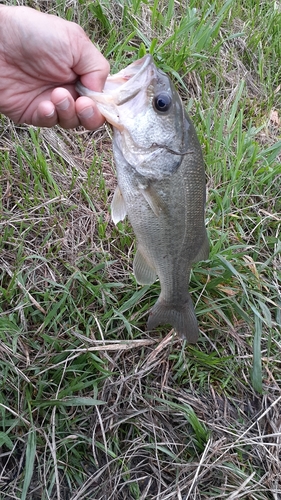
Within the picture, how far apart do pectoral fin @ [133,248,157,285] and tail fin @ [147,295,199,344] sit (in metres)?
0.13

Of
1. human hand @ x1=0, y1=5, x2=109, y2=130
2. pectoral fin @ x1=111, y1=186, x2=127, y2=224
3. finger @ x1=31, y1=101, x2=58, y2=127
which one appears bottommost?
pectoral fin @ x1=111, y1=186, x2=127, y2=224

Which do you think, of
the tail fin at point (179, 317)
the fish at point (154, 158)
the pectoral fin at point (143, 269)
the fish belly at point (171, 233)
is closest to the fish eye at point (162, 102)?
the fish at point (154, 158)

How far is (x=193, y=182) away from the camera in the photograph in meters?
1.89

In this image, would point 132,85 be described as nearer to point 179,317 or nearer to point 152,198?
point 152,198

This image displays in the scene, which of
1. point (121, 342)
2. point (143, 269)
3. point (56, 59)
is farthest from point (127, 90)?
point (121, 342)

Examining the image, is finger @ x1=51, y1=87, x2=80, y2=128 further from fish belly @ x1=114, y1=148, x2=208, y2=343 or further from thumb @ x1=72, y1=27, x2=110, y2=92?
fish belly @ x1=114, y1=148, x2=208, y2=343

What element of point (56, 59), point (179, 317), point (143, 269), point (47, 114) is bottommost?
point (179, 317)

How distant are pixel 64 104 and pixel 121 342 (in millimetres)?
1179

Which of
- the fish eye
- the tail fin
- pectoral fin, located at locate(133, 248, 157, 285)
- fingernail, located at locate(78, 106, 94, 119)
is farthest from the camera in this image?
the tail fin

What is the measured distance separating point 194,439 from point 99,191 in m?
1.51

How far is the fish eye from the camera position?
1.80 meters

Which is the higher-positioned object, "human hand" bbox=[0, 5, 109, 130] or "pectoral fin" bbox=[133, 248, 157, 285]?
"human hand" bbox=[0, 5, 109, 130]

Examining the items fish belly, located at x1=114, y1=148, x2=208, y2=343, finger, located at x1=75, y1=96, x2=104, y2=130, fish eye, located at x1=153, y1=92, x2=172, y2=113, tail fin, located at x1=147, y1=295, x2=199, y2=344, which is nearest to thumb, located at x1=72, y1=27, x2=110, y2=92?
finger, located at x1=75, y1=96, x2=104, y2=130

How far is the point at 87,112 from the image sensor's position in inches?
75.9
